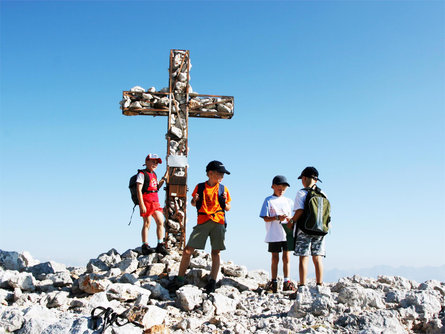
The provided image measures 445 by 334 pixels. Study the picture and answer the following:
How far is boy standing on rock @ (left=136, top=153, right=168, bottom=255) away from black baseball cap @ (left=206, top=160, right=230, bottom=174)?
2207mm

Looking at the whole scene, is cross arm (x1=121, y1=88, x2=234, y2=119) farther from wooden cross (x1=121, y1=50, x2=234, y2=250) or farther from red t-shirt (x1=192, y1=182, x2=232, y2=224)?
red t-shirt (x1=192, y1=182, x2=232, y2=224)

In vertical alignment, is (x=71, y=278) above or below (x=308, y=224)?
below

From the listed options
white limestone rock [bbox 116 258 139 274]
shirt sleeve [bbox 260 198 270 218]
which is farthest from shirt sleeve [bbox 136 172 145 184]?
shirt sleeve [bbox 260 198 270 218]

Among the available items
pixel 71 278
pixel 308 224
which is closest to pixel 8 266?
pixel 71 278

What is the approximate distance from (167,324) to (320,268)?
262cm

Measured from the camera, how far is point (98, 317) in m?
5.45

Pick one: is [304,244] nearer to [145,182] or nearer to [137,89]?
[145,182]

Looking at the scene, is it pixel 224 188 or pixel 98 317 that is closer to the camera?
pixel 98 317

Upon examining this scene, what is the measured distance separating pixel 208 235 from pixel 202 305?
134cm

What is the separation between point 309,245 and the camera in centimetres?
687

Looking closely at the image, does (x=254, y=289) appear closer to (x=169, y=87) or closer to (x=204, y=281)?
(x=204, y=281)

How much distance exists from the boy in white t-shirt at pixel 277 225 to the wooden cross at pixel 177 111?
3.33 meters

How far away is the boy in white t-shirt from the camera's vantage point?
747 centimetres

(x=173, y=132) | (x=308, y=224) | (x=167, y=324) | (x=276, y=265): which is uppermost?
(x=173, y=132)
